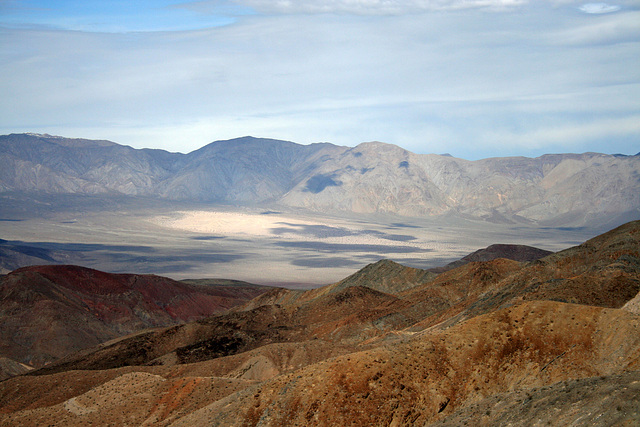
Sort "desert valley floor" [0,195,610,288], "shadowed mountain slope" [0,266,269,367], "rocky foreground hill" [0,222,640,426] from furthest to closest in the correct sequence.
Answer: "desert valley floor" [0,195,610,288]
"shadowed mountain slope" [0,266,269,367]
"rocky foreground hill" [0,222,640,426]

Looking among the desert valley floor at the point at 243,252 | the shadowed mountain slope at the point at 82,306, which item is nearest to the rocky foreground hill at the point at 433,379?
the shadowed mountain slope at the point at 82,306

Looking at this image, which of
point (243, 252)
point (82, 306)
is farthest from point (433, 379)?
point (243, 252)

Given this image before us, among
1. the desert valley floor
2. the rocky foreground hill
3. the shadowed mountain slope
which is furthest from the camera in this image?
the desert valley floor

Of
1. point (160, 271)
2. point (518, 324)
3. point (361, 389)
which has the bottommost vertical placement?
point (160, 271)

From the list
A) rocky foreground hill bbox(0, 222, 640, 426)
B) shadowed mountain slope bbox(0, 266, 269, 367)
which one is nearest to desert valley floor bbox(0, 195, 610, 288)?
shadowed mountain slope bbox(0, 266, 269, 367)

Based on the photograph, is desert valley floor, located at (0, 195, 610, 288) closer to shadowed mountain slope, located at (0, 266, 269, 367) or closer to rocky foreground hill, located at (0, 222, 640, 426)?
shadowed mountain slope, located at (0, 266, 269, 367)

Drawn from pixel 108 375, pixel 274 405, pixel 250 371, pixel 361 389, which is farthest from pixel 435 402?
pixel 108 375

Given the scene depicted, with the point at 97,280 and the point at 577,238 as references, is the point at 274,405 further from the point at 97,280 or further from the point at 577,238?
the point at 577,238

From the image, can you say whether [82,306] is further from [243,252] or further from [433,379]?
[243,252]

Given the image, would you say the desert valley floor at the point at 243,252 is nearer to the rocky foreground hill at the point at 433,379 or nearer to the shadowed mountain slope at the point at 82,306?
the shadowed mountain slope at the point at 82,306
